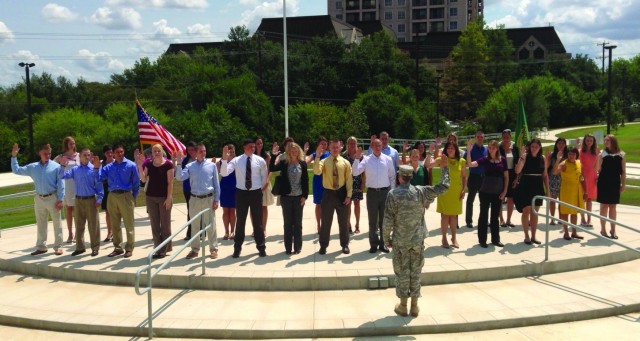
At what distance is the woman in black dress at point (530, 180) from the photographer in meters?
10.0

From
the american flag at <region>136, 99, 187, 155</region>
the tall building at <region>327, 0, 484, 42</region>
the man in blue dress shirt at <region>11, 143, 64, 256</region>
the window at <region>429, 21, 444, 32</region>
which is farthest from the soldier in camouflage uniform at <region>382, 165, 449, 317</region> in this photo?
the window at <region>429, 21, 444, 32</region>

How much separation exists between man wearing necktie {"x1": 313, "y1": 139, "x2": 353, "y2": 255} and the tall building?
115m

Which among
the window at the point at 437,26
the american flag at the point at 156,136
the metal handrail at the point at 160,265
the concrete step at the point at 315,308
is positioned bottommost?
the concrete step at the point at 315,308

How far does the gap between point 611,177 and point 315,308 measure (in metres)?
6.53

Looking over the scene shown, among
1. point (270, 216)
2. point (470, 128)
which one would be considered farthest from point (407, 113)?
point (270, 216)

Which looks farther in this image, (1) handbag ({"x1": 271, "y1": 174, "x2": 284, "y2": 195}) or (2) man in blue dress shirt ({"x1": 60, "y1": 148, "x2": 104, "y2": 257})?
(2) man in blue dress shirt ({"x1": 60, "y1": 148, "x2": 104, "y2": 257})

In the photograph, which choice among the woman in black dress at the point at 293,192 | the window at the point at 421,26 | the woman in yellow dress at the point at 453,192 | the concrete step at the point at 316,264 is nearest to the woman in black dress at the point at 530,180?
the concrete step at the point at 316,264

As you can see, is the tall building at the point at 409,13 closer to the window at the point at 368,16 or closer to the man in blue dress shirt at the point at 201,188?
the window at the point at 368,16

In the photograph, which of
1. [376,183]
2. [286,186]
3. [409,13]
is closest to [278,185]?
[286,186]

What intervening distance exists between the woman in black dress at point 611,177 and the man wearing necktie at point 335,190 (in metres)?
4.87

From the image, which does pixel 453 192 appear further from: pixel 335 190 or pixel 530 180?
pixel 335 190

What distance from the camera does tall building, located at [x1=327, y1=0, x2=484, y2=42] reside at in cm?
11931

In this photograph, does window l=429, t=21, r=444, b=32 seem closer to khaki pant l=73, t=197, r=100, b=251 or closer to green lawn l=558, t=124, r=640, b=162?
green lawn l=558, t=124, r=640, b=162

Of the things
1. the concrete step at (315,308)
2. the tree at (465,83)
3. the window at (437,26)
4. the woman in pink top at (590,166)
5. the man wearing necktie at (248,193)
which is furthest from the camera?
the window at (437,26)
